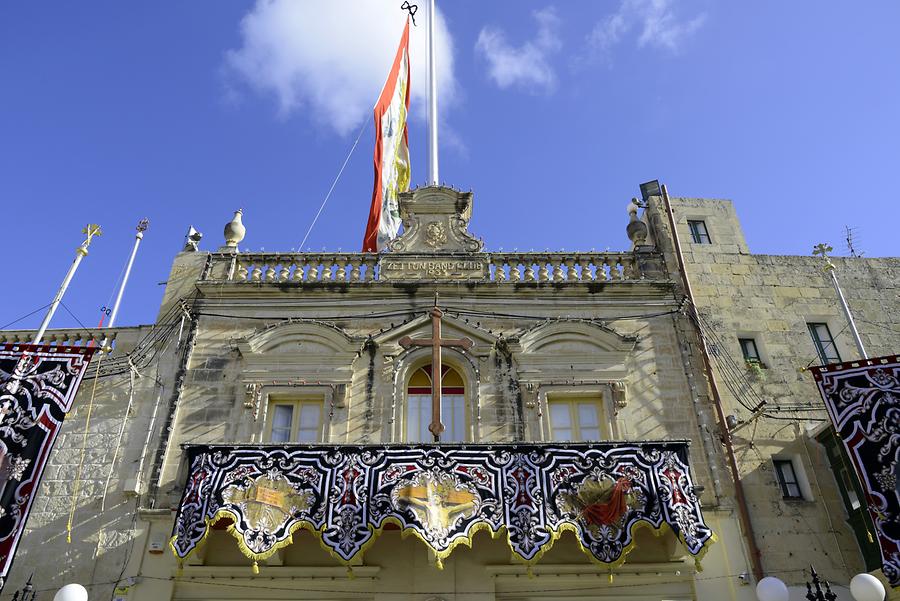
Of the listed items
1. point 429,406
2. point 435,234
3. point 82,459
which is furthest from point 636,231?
point 82,459

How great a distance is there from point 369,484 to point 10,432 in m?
5.53

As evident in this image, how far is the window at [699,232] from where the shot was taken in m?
15.6

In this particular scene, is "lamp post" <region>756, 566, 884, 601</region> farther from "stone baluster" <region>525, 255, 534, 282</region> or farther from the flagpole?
the flagpole

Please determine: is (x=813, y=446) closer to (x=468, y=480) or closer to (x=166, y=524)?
(x=468, y=480)

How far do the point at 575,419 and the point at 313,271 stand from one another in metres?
6.02

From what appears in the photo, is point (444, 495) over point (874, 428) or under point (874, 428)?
under

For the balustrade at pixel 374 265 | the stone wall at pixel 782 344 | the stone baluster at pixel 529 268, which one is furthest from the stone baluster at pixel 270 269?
the stone wall at pixel 782 344

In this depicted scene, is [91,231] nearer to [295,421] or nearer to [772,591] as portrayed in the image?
[295,421]

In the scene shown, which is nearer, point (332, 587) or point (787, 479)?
point (332, 587)

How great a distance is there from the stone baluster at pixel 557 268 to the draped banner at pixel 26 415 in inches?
340

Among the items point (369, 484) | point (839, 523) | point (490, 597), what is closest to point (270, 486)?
point (369, 484)

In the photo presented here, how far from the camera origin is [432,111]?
18234 mm

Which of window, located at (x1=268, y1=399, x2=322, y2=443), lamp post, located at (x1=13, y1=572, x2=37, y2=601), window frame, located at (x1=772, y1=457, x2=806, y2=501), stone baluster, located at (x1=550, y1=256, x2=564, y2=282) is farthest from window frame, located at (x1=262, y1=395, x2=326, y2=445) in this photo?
window frame, located at (x1=772, y1=457, x2=806, y2=501)

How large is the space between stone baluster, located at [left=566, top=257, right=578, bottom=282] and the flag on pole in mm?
4012
